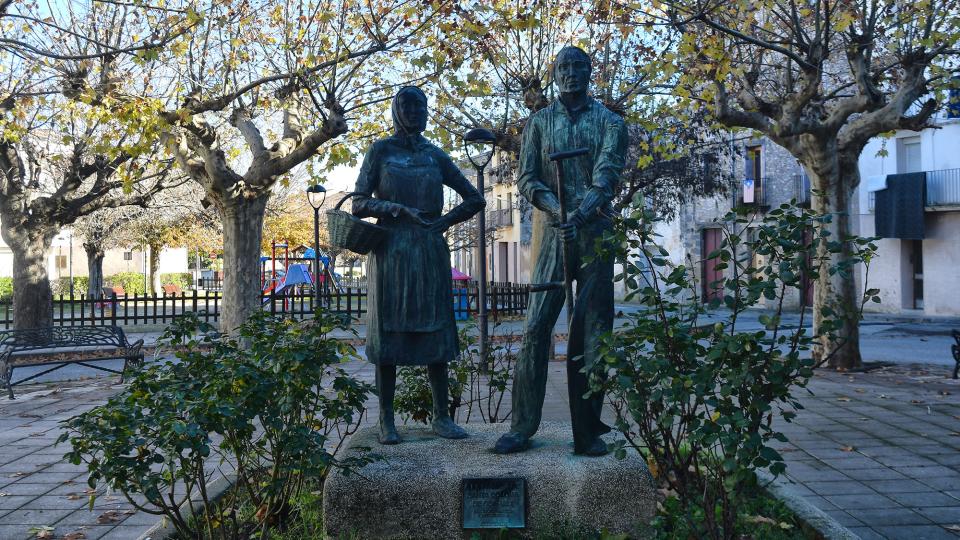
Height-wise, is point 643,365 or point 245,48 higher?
point 245,48

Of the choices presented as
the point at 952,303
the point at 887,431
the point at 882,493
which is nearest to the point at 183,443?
the point at 882,493

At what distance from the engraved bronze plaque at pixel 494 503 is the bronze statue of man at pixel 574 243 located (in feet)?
1.04

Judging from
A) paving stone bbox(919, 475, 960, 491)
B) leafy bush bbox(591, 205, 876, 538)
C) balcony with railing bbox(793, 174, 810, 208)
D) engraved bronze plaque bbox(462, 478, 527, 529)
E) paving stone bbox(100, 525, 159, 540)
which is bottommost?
paving stone bbox(100, 525, 159, 540)

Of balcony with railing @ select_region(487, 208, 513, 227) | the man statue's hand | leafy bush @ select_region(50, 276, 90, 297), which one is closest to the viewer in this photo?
the man statue's hand

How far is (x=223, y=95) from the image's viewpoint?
11.6 meters

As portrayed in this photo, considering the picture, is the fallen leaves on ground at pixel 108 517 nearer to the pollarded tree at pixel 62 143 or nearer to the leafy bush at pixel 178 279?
the pollarded tree at pixel 62 143

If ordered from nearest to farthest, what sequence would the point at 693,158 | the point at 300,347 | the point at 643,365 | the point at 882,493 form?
the point at 643,365 → the point at 300,347 → the point at 882,493 → the point at 693,158

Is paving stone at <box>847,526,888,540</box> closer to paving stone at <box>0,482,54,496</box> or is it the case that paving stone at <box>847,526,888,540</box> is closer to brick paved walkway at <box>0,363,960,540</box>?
brick paved walkway at <box>0,363,960,540</box>

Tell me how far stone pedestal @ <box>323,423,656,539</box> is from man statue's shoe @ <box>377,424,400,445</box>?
35 cm

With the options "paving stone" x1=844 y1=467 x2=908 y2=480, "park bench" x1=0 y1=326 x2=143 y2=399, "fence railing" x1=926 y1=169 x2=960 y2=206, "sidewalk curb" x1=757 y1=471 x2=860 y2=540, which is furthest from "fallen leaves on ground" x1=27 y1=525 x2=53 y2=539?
"fence railing" x1=926 y1=169 x2=960 y2=206

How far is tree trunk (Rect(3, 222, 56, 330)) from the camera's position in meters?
13.4

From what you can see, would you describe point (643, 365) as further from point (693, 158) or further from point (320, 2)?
point (693, 158)

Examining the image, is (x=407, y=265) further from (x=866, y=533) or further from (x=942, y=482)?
(x=942, y=482)

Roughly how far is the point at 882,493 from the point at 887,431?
7.09 ft
